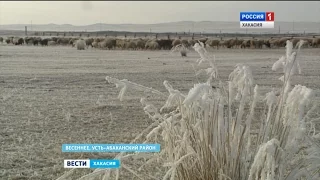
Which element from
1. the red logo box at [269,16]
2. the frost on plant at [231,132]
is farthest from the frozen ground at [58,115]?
the frost on plant at [231,132]

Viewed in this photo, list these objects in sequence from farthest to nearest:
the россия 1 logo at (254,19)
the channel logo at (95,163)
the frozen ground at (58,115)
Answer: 1. the frozen ground at (58,115)
2. the россия 1 logo at (254,19)
3. the channel logo at (95,163)

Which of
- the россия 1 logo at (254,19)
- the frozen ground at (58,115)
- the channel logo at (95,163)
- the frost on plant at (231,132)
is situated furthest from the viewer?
the frozen ground at (58,115)

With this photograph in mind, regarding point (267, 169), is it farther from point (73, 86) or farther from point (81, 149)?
point (73, 86)

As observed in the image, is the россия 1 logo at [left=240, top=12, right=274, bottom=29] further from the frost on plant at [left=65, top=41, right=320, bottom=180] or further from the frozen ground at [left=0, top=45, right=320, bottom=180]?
the frozen ground at [left=0, top=45, right=320, bottom=180]

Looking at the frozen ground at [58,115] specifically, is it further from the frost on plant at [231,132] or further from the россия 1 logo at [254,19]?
the frost on plant at [231,132]

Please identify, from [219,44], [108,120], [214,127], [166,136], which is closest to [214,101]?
[214,127]

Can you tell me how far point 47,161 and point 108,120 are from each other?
71.3 inches

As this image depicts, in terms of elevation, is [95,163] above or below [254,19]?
below

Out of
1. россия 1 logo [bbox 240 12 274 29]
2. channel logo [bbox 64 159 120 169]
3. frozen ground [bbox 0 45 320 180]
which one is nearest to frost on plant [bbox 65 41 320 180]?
channel logo [bbox 64 159 120 169]

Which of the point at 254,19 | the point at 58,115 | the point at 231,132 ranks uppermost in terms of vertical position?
the point at 254,19

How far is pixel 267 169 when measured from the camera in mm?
2191

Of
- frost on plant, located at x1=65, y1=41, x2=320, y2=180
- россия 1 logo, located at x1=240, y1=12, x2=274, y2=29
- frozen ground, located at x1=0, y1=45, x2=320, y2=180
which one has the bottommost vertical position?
frozen ground, located at x1=0, y1=45, x2=320, y2=180

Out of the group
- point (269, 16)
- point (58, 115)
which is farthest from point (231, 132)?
point (58, 115)

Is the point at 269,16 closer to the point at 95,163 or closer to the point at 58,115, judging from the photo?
the point at 95,163
